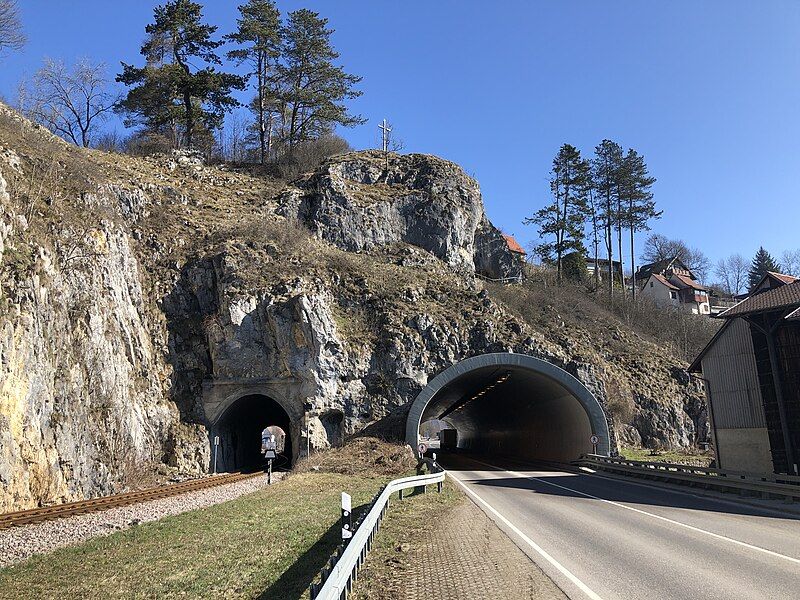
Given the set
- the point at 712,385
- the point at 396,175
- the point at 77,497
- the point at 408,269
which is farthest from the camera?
the point at 396,175

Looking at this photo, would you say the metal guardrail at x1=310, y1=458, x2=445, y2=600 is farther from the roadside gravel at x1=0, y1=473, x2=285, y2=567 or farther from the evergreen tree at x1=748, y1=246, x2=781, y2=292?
the evergreen tree at x1=748, y1=246, x2=781, y2=292

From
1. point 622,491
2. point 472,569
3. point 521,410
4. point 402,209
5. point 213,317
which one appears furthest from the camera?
point 402,209

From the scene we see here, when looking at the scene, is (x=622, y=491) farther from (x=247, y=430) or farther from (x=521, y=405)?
(x=247, y=430)

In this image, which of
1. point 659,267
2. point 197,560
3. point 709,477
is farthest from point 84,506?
point 659,267

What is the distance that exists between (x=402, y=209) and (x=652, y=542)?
132 feet

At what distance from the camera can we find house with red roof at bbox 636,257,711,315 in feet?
245

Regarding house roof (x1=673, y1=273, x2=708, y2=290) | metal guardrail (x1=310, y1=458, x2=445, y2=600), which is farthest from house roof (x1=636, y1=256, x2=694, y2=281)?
metal guardrail (x1=310, y1=458, x2=445, y2=600)

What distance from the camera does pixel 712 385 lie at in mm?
28078

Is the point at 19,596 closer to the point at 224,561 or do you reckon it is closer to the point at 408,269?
the point at 224,561

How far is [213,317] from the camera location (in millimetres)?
32344

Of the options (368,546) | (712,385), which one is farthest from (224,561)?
(712,385)

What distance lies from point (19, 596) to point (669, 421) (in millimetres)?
37737

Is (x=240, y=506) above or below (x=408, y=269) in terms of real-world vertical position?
below

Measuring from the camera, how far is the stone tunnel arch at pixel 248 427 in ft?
101
